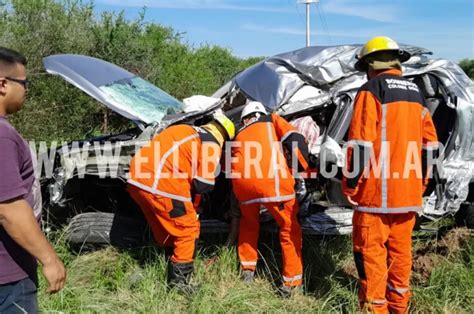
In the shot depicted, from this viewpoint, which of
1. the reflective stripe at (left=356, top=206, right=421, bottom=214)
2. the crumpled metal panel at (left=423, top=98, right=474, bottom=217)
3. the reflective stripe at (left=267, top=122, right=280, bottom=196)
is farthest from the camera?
the crumpled metal panel at (left=423, top=98, right=474, bottom=217)

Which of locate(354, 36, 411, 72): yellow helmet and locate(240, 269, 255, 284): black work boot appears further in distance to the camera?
locate(240, 269, 255, 284): black work boot

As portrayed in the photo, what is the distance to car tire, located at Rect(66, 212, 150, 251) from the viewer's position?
431 cm

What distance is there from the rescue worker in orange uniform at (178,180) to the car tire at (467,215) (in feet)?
7.26

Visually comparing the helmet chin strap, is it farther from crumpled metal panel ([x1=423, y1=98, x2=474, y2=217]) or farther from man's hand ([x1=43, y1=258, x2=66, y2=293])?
man's hand ([x1=43, y1=258, x2=66, y2=293])

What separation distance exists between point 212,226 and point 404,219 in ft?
5.77

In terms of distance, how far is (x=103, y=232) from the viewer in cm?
433

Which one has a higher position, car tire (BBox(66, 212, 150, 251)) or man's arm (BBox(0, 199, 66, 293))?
man's arm (BBox(0, 199, 66, 293))

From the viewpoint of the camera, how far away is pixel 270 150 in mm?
3924

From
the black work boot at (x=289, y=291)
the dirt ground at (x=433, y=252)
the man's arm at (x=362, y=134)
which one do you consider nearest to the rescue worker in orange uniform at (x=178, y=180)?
the black work boot at (x=289, y=291)

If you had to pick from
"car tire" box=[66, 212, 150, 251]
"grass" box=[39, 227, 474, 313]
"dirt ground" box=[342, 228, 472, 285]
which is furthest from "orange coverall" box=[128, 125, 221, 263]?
"dirt ground" box=[342, 228, 472, 285]

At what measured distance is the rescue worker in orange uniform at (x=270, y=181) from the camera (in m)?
3.86

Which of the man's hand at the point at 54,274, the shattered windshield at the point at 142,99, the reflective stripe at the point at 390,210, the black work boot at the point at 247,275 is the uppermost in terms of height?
the shattered windshield at the point at 142,99

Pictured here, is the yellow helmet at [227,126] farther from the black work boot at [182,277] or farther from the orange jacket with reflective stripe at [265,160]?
the black work boot at [182,277]

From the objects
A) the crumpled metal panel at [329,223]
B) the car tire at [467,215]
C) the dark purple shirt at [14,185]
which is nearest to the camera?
the dark purple shirt at [14,185]
